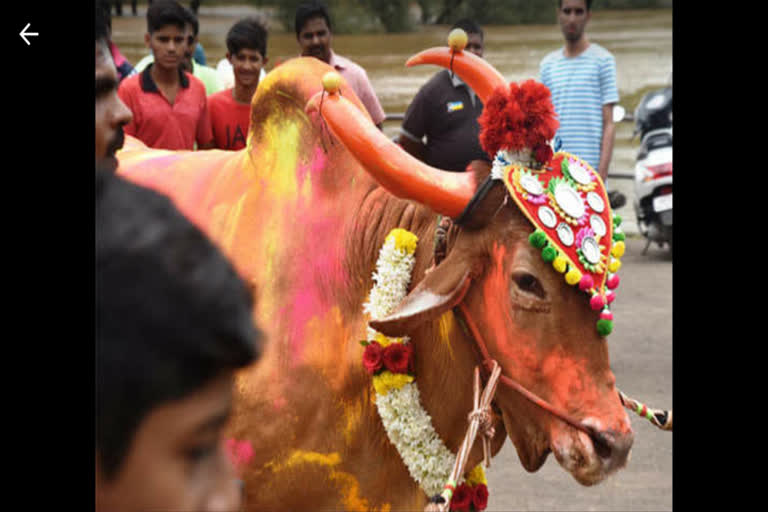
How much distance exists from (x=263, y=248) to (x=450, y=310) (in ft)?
2.20

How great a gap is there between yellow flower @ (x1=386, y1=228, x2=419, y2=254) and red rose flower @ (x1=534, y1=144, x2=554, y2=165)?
1.52 ft

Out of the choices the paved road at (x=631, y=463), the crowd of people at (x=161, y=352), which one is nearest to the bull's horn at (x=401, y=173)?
the paved road at (x=631, y=463)

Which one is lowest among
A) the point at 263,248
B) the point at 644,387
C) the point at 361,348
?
the point at 644,387

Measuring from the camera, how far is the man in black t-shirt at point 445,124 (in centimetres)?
532

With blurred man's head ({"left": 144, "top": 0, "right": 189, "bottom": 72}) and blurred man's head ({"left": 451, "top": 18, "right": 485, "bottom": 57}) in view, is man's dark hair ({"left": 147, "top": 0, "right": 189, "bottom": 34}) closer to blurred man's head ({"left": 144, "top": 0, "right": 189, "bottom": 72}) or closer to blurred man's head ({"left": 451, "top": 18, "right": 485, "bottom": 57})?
blurred man's head ({"left": 144, "top": 0, "right": 189, "bottom": 72})

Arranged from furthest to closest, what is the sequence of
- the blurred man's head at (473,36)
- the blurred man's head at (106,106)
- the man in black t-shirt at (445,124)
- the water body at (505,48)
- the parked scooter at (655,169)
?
the water body at (505,48) → the parked scooter at (655,169) → the blurred man's head at (473,36) → the man in black t-shirt at (445,124) → the blurred man's head at (106,106)

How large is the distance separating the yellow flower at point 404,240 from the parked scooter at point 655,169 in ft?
24.8

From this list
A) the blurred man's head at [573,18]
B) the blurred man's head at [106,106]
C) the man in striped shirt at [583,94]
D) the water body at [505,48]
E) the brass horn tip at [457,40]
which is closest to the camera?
the blurred man's head at [106,106]

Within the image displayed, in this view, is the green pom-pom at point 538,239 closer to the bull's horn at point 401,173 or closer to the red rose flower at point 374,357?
the bull's horn at point 401,173

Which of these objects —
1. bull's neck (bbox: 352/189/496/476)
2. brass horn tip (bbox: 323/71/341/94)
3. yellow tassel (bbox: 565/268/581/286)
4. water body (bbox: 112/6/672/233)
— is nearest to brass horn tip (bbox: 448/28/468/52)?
brass horn tip (bbox: 323/71/341/94)

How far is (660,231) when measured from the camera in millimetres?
10867

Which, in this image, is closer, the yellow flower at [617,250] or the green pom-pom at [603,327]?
the green pom-pom at [603,327]
